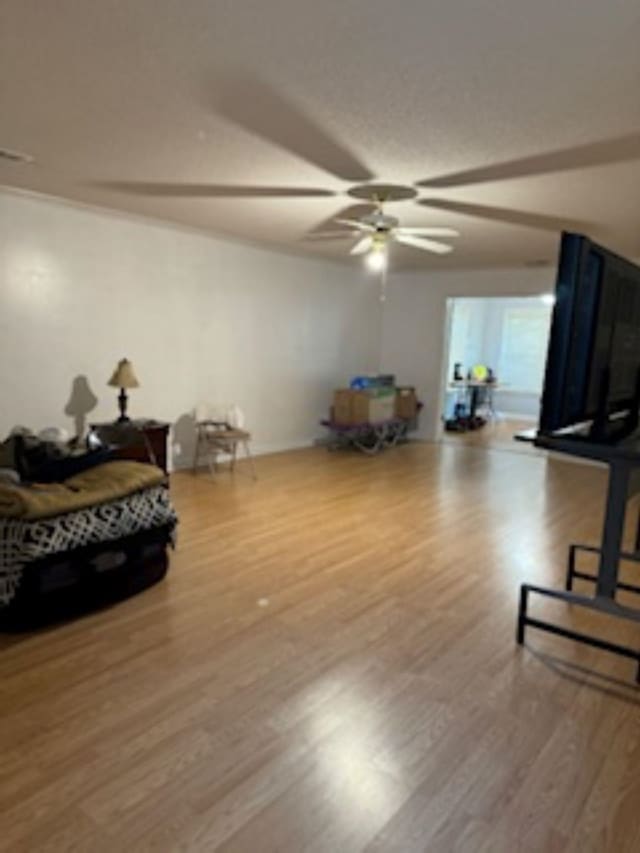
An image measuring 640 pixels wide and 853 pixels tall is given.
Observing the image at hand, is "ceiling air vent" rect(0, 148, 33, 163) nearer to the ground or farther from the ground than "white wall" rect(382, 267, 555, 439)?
farther from the ground

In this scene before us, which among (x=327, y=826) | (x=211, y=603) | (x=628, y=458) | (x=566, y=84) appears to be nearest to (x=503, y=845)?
(x=327, y=826)

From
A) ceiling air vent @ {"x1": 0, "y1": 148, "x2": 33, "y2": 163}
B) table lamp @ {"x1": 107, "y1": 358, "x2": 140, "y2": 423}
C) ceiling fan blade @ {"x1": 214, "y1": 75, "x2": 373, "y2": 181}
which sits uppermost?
ceiling fan blade @ {"x1": 214, "y1": 75, "x2": 373, "y2": 181}

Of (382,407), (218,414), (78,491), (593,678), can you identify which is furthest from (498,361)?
(78,491)

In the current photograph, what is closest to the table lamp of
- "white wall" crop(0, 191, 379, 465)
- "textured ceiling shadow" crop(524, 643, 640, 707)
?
"white wall" crop(0, 191, 379, 465)

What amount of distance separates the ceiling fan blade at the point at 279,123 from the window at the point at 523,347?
24.8 ft

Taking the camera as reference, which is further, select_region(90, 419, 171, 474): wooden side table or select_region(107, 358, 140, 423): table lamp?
select_region(107, 358, 140, 423): table lamp

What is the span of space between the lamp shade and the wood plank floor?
156 cm

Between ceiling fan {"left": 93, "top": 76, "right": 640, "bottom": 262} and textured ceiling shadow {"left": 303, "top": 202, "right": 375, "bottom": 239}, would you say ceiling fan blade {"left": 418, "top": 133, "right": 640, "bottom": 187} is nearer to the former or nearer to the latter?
ceiling fan {"left": 93, "top": 76, "right": 640, "bottom": 262}

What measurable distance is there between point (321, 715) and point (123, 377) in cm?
323

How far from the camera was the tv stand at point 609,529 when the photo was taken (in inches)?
88.7

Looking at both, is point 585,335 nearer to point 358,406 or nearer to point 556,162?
point 556,162

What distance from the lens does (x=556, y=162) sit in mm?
2951

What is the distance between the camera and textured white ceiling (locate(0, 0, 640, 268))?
1755 mm

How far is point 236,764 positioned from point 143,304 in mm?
4052
